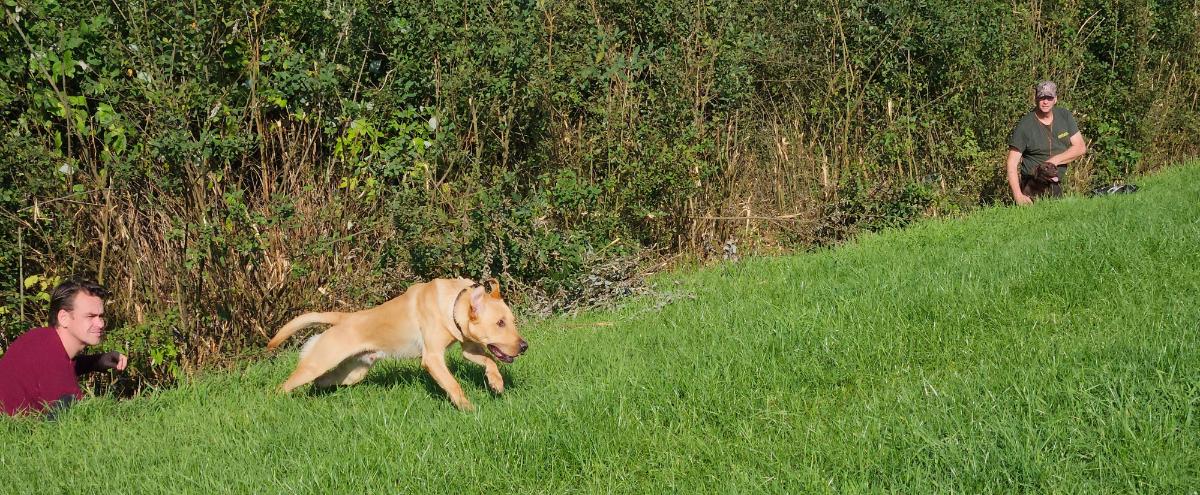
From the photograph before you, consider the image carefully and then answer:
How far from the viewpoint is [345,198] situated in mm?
8984

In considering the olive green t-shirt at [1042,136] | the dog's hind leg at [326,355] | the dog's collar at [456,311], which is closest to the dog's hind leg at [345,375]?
the dog's hind leg at [326,355]

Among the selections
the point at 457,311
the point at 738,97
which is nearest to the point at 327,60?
the point at 457,311

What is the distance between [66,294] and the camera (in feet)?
22.3

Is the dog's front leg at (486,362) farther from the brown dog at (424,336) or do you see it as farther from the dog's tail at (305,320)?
the dog's tail at (305,320)

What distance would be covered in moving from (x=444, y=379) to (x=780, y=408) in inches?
78.9

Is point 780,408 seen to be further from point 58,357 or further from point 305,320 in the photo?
point 58,357

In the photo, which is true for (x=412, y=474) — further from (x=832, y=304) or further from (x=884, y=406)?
(x=832, y=304)

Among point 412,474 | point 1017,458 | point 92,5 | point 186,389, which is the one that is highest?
point 92,5

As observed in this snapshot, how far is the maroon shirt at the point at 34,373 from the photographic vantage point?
652 cm

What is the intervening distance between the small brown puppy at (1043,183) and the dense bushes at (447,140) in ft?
2.42

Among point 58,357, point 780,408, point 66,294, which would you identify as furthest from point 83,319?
point 780,408

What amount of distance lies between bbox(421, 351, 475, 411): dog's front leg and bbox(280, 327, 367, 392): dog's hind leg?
62 cm

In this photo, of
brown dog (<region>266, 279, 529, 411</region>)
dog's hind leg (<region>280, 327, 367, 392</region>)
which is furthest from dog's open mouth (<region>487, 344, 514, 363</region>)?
dog's hind leg (<region>280, 327, 367, 392</region>)

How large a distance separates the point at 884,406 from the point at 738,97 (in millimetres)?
6724
